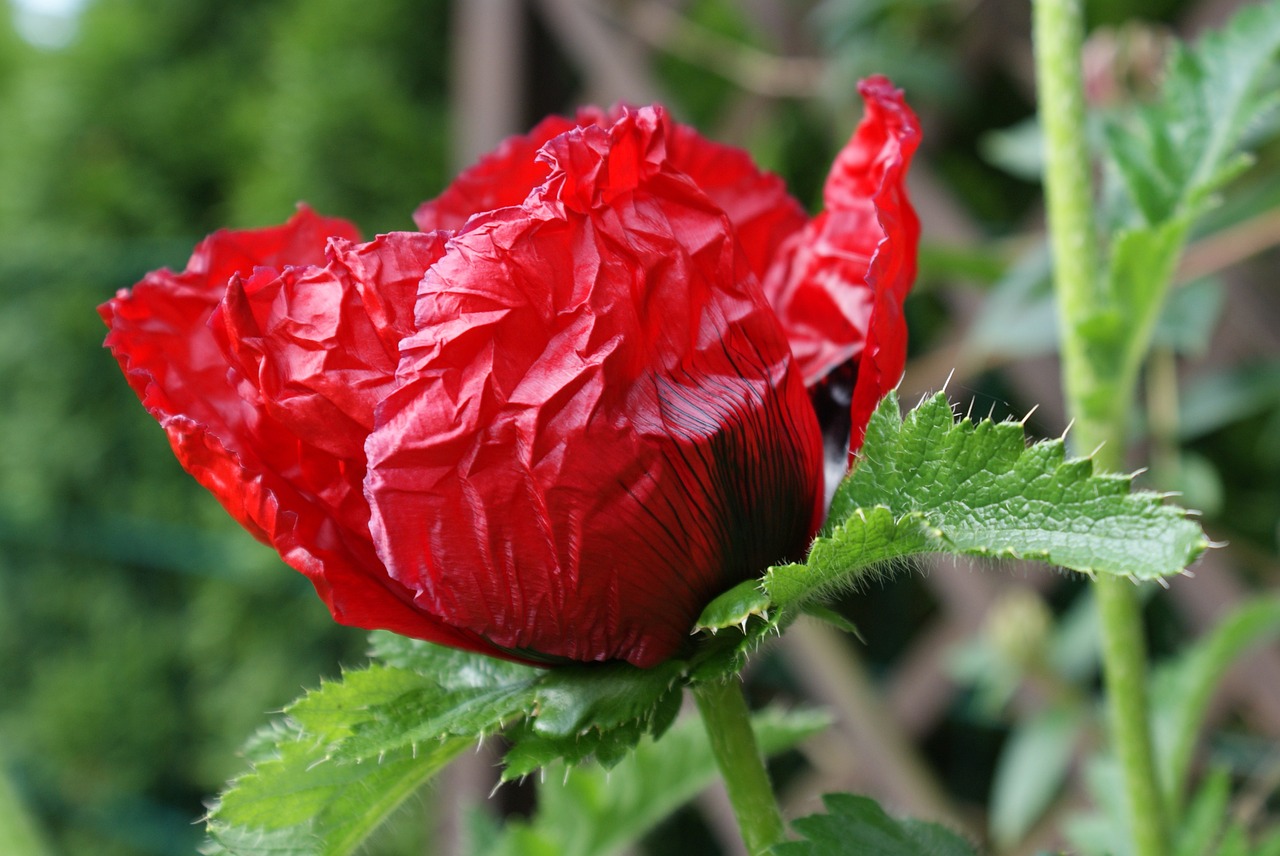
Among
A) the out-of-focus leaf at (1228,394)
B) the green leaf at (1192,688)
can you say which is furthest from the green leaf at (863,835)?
the out-of-focus leaf at (1228,394)

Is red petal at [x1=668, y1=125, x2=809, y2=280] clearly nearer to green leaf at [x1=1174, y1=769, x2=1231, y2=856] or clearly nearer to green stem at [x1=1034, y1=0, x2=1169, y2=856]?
green stem at [x1=1034, y1=0, x2=1169, y2=856]

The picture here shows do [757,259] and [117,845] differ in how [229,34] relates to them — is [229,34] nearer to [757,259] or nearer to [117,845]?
[117,845]

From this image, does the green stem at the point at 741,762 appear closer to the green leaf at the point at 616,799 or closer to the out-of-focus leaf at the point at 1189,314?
the green leaf at the point at 616,799

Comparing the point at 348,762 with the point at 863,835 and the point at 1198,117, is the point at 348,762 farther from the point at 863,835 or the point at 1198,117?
the point at 1198,117

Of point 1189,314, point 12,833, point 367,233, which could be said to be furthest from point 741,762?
point 367,233

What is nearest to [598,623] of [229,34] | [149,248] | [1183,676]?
[1183,676]
